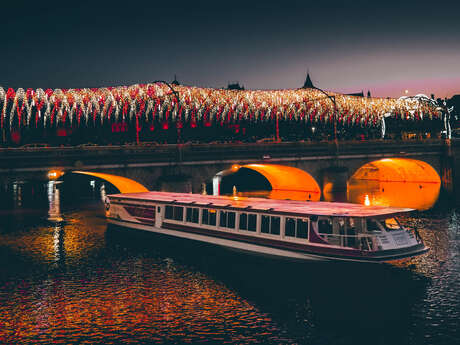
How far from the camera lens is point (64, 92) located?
179ft

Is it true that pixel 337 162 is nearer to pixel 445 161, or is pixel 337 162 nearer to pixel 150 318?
pixel 445 161

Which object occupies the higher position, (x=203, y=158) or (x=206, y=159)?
(x=203, y=158)

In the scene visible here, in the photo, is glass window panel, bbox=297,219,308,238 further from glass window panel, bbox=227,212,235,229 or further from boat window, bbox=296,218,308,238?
glass window panel, bbox=227,212,235,229

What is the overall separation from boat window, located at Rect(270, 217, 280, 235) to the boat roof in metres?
0.59

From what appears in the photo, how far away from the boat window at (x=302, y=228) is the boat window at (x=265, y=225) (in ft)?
9.02

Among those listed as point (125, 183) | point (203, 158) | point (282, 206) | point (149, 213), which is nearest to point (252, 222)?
point (282, 206)

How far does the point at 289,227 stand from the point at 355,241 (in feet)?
16.8

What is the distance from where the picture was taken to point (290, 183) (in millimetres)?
88000

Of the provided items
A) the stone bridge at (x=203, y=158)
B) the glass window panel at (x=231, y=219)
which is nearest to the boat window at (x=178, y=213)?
the glass window panel at (x=231, y=219)

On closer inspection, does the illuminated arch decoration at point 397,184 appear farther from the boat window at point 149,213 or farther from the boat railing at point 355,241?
the boat window at point 149,213

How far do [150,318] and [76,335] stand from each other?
3729 mm

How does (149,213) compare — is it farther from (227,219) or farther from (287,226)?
(287,226)

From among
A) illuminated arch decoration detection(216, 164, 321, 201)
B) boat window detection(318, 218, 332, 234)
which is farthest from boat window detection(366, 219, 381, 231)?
illuminated arch decoration detection(216, 164, 321, 201)

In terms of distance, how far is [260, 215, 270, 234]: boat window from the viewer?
3569cm
